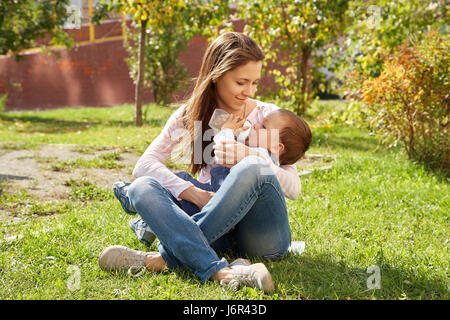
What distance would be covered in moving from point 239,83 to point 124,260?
108 cm

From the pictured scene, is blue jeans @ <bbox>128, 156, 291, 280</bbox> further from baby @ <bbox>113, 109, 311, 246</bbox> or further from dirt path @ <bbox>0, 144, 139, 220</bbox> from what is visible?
dirt path @ <bbox>0, 144, 139, 220</bbox>

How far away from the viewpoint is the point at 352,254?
255 cm

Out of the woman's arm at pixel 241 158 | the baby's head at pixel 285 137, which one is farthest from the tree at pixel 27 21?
the woman's arm at pixel 241 158

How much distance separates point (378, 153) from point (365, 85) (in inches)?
34.7

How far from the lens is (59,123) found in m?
10.2

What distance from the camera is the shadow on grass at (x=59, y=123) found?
8867 mm

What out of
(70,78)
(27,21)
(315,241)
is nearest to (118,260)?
(315,241)

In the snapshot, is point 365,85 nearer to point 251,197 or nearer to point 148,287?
point 251,197

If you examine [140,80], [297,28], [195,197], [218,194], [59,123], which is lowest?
[59,123]

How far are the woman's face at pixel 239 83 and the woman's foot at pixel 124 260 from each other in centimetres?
93

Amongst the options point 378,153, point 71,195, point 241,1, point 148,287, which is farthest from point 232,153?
point 241,1

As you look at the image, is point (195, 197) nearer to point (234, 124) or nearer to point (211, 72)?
point (234, 124)

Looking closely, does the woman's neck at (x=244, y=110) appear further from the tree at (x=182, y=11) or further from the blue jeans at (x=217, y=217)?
the tree at (x=182, y=11)

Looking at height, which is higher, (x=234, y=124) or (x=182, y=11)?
(x=182, y=11)
